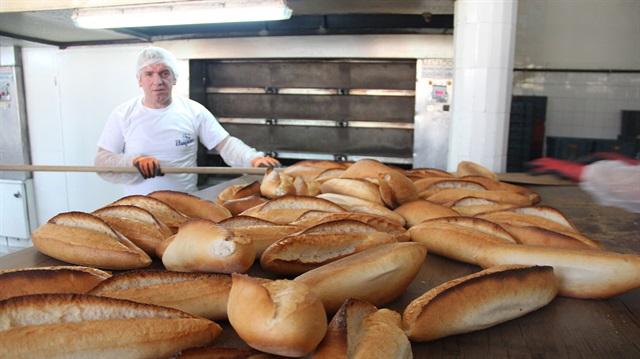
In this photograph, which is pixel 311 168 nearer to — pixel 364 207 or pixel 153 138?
pixel 364 207

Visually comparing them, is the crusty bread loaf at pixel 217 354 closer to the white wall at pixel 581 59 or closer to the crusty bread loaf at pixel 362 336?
the crusty bread loaf at pixel 362 336

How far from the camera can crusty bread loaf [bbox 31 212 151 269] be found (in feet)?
2.97

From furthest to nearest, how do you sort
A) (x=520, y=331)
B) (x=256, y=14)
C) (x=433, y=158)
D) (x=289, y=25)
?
1. (x=289, y=25)
2. (x=433, y=158)
3. (x=256, y=14)
4. (x=520, y=331)

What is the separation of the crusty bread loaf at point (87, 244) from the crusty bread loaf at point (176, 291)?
0.65 feet

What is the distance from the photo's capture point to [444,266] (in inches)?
40.1

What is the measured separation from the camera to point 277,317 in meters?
0.56

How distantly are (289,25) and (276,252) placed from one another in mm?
3630

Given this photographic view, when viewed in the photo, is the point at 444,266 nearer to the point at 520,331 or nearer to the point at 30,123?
the point at 520,331

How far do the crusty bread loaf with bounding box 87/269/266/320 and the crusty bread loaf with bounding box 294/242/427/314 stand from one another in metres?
0.13

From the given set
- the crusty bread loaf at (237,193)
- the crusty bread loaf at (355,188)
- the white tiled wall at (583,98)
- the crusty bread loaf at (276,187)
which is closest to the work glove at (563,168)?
the crusty bread loaf at (355,188)

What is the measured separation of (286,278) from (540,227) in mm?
635

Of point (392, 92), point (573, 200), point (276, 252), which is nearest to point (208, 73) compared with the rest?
point (392, 92)

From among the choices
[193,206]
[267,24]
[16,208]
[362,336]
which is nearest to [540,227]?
[362,336]

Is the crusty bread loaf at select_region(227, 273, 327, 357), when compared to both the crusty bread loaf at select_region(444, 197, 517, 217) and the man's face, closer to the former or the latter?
the crusty bread loaf at select_region(444, 197, 517, 217)
